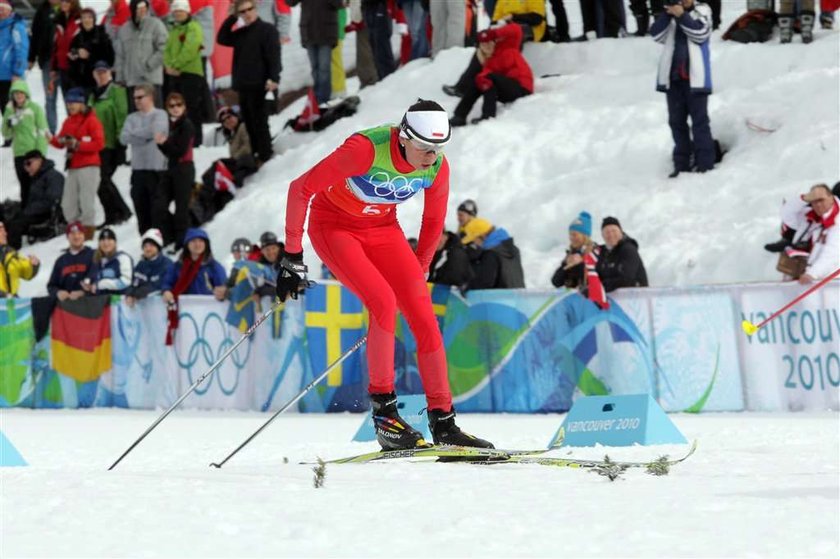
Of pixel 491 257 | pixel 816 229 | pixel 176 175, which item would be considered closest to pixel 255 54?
pixel 176 175

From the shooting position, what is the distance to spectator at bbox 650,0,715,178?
46.2 feet

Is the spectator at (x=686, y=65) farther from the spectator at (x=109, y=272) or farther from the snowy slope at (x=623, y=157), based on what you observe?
the spectator at (x=109, y=272)

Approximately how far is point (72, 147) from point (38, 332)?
3622 millimetres

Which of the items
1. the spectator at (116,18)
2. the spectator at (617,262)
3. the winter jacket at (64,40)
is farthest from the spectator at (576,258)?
the winter jacket at (64,40)

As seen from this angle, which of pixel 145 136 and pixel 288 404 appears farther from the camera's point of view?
pixel 145 136

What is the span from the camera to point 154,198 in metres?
16.7

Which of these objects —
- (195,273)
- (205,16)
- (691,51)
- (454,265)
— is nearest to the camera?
(454,265)

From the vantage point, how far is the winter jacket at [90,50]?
1856 centimetres

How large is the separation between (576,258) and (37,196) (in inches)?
344

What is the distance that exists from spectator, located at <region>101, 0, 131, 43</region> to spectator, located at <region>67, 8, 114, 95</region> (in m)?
0.14

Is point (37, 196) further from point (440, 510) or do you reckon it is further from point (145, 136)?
point (440, 510)

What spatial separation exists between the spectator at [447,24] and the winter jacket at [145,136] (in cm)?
396

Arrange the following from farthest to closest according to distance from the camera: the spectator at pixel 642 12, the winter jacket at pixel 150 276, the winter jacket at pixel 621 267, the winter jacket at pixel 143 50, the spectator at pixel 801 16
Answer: the winter jacket at pixel 143 50 < the spectator at pixel 642 12 < the spectator at pixel 801 16 < the winter jacket at pixel 150 276 < the winter jacket at pixel 621 267

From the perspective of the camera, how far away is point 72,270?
1439 centimetres
